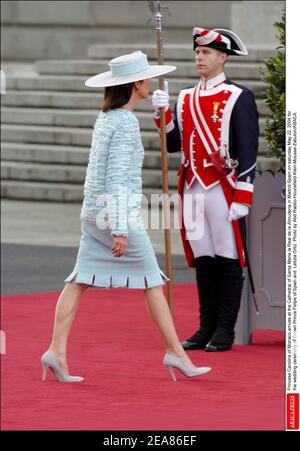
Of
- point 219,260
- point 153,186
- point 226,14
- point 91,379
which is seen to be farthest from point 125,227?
point 226,14

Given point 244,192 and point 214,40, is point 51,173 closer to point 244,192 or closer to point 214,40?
point 214,40

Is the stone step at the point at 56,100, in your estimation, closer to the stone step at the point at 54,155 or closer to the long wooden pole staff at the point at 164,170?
the stone step at the point at 54,155

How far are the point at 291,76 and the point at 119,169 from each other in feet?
4.16

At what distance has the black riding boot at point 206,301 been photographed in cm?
1027

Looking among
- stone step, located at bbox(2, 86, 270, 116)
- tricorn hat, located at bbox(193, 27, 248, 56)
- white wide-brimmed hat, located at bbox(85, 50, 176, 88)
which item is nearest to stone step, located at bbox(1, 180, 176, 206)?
stone step, located at bbox(2, 86, 270, 116)

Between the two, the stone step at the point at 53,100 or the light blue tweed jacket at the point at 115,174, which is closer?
the light blue tweed jacket at the point at 115,174

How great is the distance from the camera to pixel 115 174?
8766 millimetres

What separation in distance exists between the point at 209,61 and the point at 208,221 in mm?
947

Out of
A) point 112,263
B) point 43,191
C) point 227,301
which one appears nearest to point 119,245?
point 112,263

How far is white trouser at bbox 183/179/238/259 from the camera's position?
10.1 metres

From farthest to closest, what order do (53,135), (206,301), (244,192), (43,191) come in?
(53,135) < (43,191) < (206,301) < (244,192)

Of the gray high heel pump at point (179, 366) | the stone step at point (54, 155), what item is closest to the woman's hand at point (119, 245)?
the gray high heel pump at point (179, 366)

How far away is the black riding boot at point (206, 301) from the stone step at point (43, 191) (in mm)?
9639
